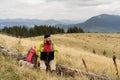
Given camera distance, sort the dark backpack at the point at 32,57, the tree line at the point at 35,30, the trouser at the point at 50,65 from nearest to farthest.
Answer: the trouser at the point at 50,65, the dark backpack at the point at 32,57, the tree line at the point at 35,30

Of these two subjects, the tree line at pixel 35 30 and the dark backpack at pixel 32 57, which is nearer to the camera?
the dark backpack at pixel 32 57

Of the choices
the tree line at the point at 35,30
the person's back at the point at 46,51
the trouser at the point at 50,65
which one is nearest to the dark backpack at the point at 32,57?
the person's back at the point at 46,51

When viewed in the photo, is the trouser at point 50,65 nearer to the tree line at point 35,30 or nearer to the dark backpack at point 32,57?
the dark backpack at point 32,57

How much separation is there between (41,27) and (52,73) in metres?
104

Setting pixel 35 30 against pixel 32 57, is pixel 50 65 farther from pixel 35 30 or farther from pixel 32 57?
pixel 35 30

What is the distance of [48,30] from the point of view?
113 m

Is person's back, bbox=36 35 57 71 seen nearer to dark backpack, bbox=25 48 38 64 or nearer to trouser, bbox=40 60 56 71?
trouser, bbox=40 60 56 71

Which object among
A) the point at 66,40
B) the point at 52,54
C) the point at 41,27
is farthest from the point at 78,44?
the point at 41,27

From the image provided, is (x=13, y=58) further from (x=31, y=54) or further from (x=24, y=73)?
(x=24, y=73)

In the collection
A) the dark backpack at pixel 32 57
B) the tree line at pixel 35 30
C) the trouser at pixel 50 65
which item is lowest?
the tree line at pixel 35 30

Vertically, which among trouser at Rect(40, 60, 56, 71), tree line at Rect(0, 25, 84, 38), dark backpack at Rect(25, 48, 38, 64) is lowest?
tree line at Rect(0, 25, 84, 38)

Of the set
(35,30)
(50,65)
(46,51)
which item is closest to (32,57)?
(46,51)

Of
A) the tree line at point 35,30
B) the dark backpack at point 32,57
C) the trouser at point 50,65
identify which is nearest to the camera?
the trouser at point 50,65

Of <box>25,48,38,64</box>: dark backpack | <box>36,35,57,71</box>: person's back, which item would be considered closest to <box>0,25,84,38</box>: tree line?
<box>25,48,38,64</box>: dark backpack
